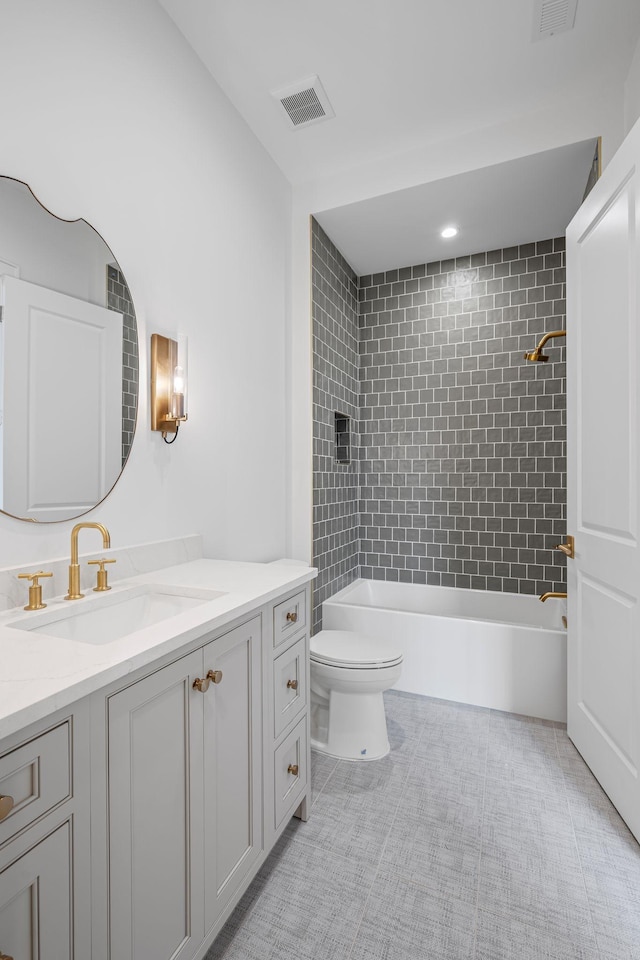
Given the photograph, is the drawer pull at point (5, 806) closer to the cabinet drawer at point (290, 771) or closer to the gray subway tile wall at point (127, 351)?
the cabinet drawer at point (290, 771)

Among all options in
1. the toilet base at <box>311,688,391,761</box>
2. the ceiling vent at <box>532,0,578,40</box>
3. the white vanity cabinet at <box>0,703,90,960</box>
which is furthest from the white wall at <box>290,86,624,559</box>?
the white vanity cabinet at <box>0,703,90,960</box>

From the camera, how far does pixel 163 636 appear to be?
952mm

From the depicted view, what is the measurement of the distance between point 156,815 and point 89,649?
1.21ft

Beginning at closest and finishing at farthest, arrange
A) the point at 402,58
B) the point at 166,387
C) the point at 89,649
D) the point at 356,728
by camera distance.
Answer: the point at 89,649 → the point at 166,387 → the point at 402,58 → the point at 356,728

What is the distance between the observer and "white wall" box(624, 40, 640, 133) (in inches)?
77.0

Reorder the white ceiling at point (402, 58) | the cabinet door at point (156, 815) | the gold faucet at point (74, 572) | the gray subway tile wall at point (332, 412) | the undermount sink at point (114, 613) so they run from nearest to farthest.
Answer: the cabinet door at point (156, 815) → the undermount sink at point (114, 613) → the gold faucet at point (74, 572) → the white ceiling at point (402, 58) → the gray subway tile wall at point (332, 412)

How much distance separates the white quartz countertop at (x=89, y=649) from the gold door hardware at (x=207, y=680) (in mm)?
93

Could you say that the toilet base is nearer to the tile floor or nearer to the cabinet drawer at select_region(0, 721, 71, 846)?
the tile floor

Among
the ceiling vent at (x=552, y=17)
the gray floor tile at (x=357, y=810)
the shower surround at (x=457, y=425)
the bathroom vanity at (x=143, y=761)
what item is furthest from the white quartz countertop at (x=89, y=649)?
the ceiling vent at (x=552, y=17)

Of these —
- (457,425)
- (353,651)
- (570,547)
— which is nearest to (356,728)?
(353,651)

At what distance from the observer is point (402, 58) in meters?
2.02

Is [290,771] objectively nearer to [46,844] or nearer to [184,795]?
[184,795]

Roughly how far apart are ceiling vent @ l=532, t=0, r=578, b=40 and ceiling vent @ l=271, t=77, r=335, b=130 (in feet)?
2.93

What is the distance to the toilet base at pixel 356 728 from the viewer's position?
211cm
